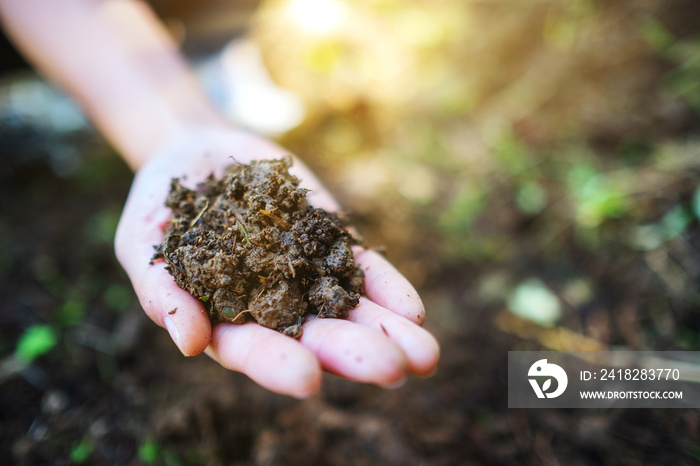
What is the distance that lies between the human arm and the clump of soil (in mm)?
75

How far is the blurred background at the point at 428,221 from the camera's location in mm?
2281

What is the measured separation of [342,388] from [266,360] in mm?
1369

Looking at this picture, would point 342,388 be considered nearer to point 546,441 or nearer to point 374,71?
point 546,441

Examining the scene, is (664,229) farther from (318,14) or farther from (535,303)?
(318,14)

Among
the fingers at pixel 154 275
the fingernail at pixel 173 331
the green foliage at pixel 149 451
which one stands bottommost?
the green foliage at pixel 149 451

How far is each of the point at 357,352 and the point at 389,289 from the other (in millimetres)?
433

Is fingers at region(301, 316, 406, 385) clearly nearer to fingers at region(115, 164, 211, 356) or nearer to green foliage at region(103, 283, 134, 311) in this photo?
fingers at region(115, 164, 211, 356)

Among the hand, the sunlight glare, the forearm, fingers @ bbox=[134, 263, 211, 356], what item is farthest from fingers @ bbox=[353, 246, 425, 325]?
the sunlight glare

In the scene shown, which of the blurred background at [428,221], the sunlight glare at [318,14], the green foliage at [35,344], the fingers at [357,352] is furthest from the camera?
the sunlight glare at [318,14]

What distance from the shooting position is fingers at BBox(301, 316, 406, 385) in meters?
1.29

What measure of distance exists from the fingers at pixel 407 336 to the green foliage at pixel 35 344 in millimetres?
2256

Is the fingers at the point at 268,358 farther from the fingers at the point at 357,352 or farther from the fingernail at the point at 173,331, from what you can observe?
the fingernail at the point at 173,331

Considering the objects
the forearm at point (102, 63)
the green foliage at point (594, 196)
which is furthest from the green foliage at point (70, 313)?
the green foliage at point (594, 196)

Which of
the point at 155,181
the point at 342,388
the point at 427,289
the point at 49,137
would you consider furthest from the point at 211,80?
the point at 342,388
